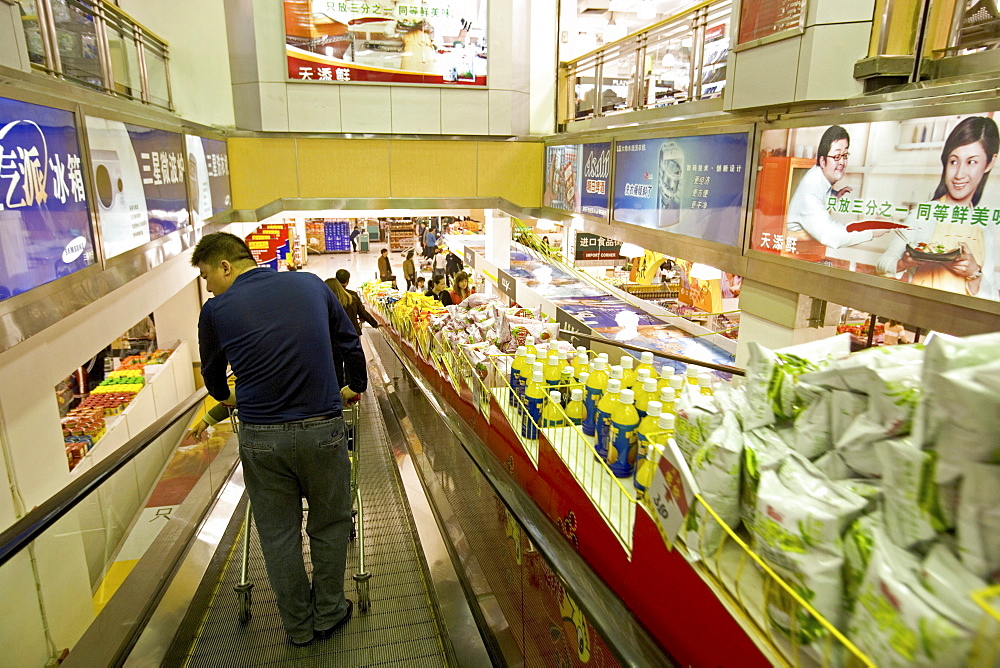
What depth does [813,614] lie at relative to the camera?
1295mm

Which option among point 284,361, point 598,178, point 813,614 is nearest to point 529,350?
point 284,361

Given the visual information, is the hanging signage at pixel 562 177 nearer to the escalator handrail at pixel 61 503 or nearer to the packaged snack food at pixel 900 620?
the escalator handrail at pixel 61 503

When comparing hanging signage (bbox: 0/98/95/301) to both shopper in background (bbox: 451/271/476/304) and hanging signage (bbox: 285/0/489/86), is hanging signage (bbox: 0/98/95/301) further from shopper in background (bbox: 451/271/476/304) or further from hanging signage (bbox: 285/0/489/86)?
hanging signage (bbox: 285/0/489/86)

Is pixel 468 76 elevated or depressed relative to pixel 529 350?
elevated

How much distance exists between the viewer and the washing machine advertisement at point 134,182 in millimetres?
3971

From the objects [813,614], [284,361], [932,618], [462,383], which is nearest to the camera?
[932,618]

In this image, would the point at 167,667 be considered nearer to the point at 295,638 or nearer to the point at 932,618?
the point at 295,638

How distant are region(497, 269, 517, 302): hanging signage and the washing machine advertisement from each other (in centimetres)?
530

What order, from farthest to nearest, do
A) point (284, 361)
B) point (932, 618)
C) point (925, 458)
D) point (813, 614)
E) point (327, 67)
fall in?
1. point (327, 67)
2. point (284, 361)
3. point (813, 614)
4. point (925, 458)
5. point (932, 618)

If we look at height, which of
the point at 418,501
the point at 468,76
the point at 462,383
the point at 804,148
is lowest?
the point at 418,501

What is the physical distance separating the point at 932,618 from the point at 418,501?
3381 mm

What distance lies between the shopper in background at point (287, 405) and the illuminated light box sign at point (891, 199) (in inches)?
119

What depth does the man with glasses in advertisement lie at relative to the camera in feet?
12.5

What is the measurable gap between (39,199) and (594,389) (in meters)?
2.89
